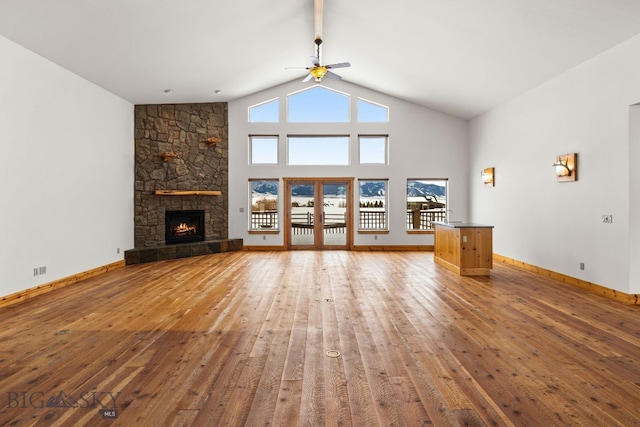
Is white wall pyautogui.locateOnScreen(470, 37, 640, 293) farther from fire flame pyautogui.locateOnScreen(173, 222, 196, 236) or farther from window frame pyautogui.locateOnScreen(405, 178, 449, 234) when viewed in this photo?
fire flame pyautogui.locateOnScreen(173, 222, 196, 236)

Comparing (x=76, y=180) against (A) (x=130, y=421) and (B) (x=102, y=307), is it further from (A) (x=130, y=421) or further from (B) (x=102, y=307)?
(A) (x=130, y=421)

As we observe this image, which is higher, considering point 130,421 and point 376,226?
point 376,226

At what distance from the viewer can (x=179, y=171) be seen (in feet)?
28.6

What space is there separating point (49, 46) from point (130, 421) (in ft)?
17.5

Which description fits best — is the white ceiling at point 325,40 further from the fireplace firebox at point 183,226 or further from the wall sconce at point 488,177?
the fireplace firebox at point 183,226

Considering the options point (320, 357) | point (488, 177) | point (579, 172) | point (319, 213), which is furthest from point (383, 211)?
point (320, 357)

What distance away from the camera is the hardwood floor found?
82.0 inches

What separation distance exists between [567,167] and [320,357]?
510 cm

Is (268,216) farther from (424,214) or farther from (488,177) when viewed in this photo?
(488,177)

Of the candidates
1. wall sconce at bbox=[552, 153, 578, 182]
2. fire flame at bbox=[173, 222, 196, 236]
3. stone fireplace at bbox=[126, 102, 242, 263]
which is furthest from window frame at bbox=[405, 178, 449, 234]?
fire flame at bbox=[173, 222, 196, 236]

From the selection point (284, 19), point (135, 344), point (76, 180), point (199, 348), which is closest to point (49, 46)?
point (76, 180)

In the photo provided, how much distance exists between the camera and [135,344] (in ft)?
10.2

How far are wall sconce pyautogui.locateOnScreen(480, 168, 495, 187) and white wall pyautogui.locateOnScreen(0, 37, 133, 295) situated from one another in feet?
26.8

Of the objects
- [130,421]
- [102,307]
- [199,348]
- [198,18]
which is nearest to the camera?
[130,421]
